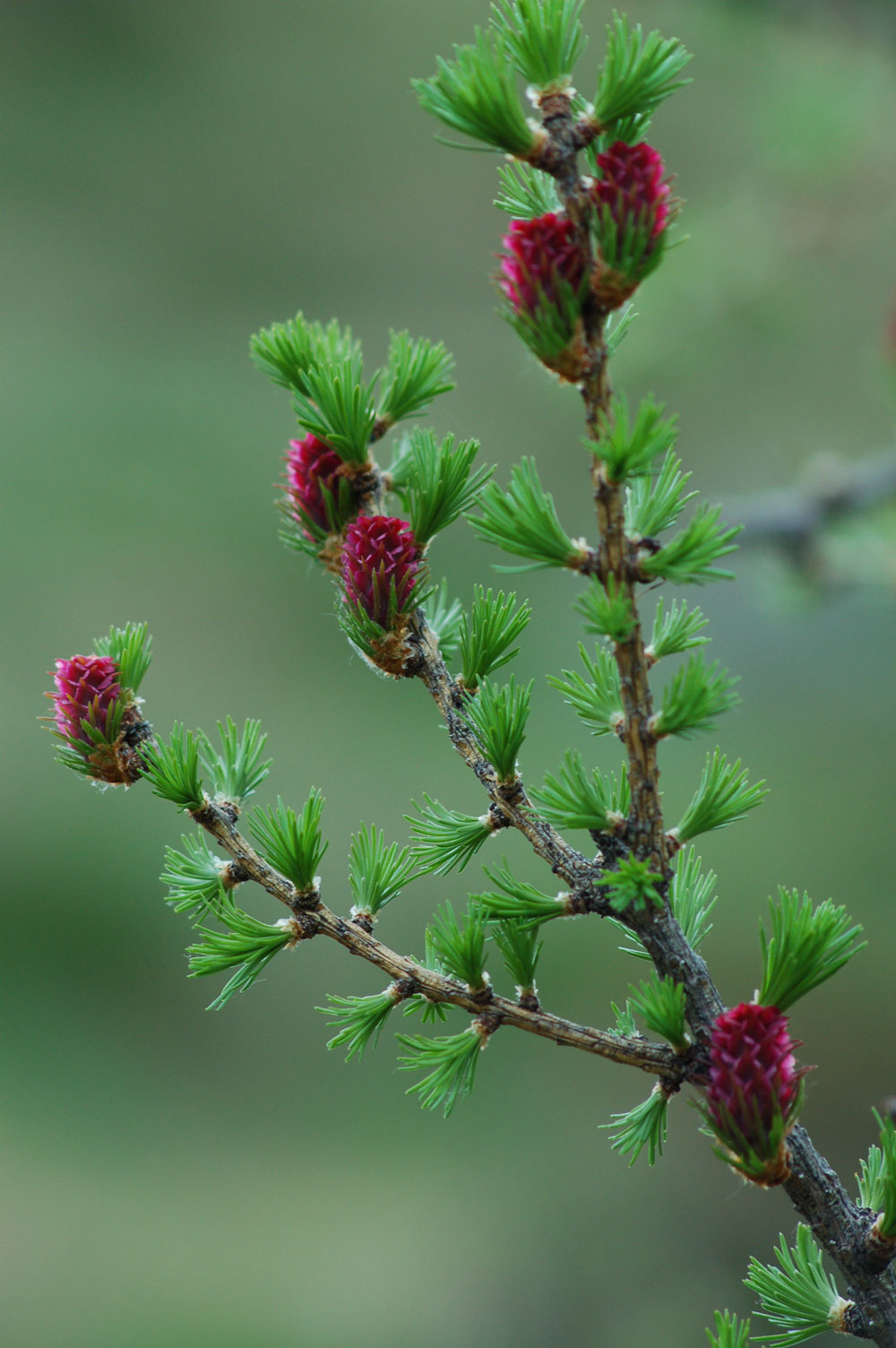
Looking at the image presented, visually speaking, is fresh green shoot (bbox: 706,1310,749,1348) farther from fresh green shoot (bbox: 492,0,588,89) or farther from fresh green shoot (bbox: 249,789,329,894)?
fresh green shoot (bbox: 492,0,588,89)

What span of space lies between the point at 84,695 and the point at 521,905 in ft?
0.35

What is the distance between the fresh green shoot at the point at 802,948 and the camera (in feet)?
0.70

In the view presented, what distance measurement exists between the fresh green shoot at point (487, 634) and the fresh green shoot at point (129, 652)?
0.07 m

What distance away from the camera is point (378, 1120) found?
1.30 meters

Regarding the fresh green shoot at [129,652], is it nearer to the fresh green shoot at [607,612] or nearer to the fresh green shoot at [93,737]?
the fresh green shoot at [93,737]

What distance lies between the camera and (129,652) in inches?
10.4

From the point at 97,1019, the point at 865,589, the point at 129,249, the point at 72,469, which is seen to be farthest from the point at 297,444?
the point at 129,249

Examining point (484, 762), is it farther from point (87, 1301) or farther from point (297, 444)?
point (87, 1301)

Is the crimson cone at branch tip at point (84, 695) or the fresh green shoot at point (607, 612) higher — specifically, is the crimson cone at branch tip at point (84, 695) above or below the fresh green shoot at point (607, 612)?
above

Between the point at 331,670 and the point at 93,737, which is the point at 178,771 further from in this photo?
the point at 331,670

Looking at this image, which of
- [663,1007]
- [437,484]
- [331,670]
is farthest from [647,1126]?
[331,670]

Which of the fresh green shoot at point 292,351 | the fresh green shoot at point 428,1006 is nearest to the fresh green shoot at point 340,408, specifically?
the fresh green shoot at point 292,351

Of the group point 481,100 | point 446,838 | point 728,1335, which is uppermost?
point 481,100

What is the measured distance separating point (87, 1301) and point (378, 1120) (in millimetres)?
354
